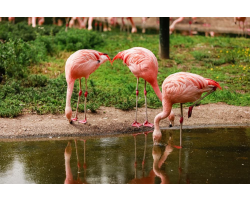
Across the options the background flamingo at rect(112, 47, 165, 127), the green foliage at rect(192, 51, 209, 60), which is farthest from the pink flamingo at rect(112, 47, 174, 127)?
the green foliage at rect(192, 51, 209, 60)

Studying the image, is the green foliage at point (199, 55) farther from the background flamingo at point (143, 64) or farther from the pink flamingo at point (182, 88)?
the pink flamingo at point (182, 88)

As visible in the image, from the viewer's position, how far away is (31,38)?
42.2 ft

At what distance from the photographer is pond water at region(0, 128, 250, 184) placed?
17.4 feet

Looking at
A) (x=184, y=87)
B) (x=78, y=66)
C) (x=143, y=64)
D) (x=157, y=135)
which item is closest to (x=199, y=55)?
(x=143, y=64)

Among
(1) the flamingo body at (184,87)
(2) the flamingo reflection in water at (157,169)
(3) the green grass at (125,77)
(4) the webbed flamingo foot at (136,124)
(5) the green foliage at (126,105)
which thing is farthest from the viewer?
(3) the green grass at (125,77)

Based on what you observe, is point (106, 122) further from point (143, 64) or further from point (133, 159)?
point (133, 159)

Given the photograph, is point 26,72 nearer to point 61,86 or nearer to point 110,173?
point 61,86

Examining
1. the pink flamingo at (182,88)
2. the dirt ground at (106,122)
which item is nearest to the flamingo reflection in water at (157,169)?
the pink flamingo at (182,88)

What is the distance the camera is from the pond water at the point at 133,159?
5.31m

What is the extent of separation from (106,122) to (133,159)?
76.3 inches

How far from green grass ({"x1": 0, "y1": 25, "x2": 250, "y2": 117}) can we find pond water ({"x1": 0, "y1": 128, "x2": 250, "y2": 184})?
1.63m

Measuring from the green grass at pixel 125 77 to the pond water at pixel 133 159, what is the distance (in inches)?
64.0

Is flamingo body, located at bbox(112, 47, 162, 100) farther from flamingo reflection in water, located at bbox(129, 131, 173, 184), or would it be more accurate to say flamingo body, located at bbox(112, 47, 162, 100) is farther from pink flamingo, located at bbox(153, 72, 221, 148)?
flamingo reflection in water, located at bbox(129, 131, 173, 184)

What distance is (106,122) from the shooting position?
7938mm
